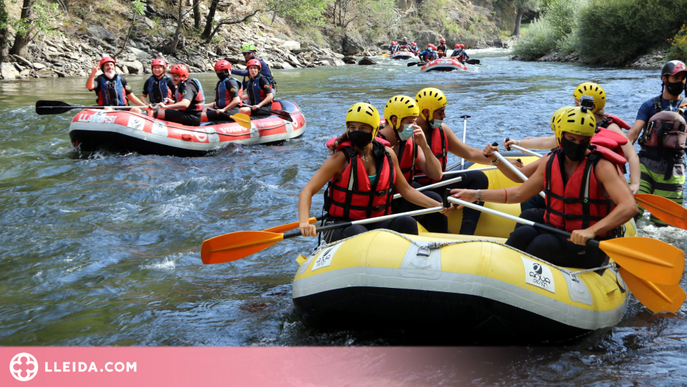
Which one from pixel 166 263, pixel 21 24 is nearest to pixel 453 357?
pixel 166 263

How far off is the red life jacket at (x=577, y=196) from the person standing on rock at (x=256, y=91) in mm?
7061

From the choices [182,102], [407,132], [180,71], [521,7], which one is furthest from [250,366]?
[521,7]

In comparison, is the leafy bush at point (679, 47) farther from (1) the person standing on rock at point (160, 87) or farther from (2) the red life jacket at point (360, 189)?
(2) the red life jacket at point (360, 189)

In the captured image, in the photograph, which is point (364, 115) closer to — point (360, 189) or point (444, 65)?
point (360, 189)

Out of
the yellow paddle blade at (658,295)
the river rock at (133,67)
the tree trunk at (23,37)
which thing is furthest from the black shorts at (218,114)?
the river rock at (133,67)

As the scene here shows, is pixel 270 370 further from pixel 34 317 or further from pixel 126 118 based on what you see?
pixel 126 118

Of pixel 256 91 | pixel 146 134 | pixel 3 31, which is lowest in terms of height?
pixel 146 134

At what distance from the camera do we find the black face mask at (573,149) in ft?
11.3

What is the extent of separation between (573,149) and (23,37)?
1908 cm

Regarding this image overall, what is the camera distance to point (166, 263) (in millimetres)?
4969

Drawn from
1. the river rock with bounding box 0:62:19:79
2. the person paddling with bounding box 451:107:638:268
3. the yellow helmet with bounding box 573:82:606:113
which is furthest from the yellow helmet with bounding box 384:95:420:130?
the river rock with bounding box 0:62:19:79

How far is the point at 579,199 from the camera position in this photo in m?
3.51

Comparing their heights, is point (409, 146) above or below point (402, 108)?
below

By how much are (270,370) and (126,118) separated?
6201 millimetres
